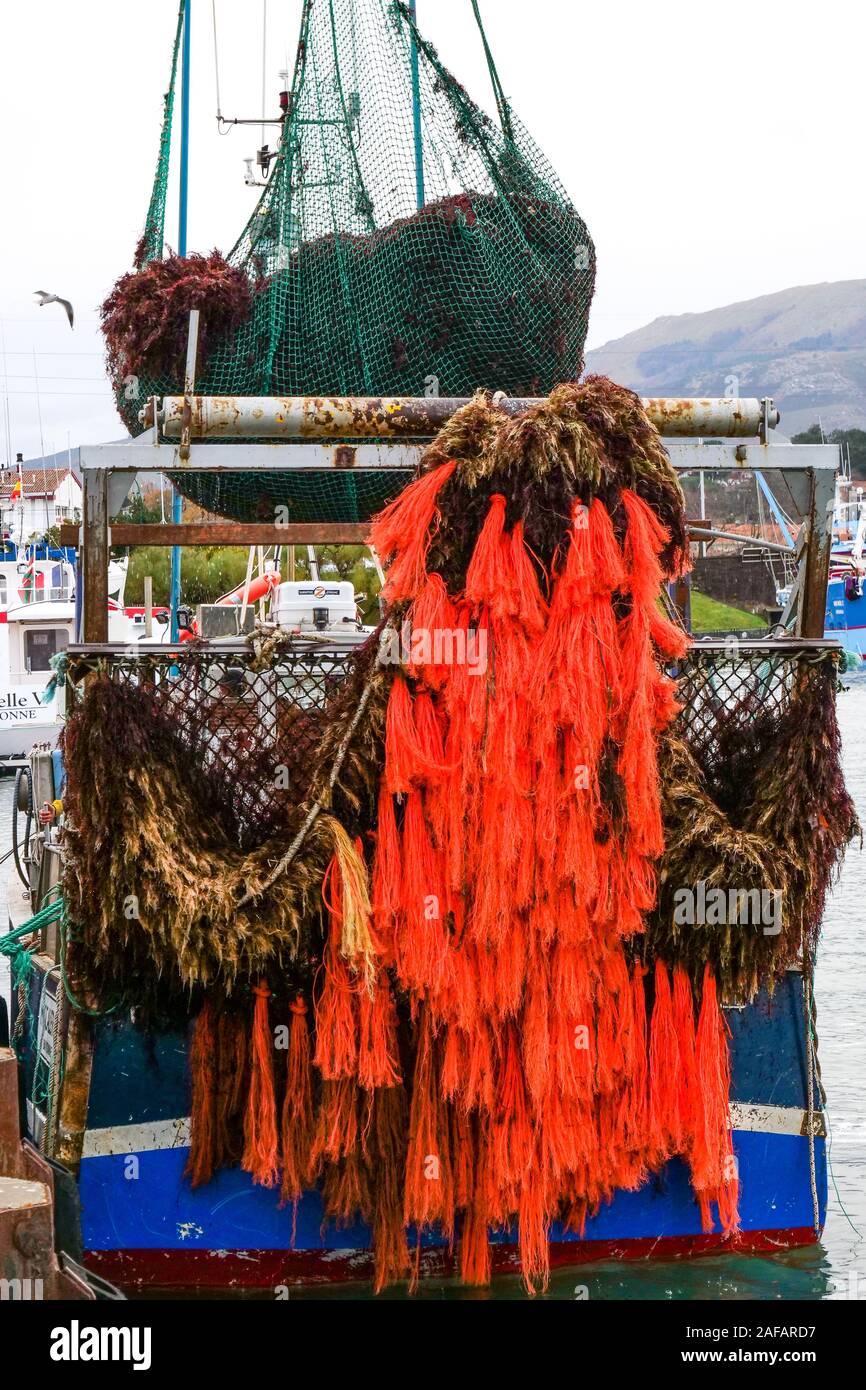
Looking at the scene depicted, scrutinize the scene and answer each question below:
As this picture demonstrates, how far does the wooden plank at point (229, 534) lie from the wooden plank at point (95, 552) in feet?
7.37

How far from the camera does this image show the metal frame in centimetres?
639

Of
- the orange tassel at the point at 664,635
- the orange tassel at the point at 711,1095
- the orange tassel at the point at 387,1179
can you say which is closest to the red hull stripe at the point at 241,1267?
the orange tassel at the point at 387,1179

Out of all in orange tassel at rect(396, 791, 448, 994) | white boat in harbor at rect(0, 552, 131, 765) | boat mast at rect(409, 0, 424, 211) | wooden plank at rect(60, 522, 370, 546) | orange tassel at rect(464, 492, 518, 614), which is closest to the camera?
orange tassel at rect(464, 492, 518, 614)

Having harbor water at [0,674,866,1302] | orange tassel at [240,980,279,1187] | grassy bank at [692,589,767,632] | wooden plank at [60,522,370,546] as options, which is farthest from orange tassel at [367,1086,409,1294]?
grassy bank at [692,589,767,632]

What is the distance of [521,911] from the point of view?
5.88 metres

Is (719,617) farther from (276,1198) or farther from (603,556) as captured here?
(603,556)

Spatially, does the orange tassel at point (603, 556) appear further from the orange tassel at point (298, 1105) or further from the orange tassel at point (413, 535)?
the orange tassel at point (298, 1105)

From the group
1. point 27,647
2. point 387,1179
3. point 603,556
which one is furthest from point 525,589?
point 27,647

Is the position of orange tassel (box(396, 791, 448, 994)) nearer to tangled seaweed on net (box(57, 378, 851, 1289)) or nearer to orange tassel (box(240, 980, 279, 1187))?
tangled seaweed on net (box(57, 378, 851, 1289))

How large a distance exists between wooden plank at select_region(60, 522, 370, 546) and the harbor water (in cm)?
310

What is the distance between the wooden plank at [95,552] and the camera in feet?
20.8

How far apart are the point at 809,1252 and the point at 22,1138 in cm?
362

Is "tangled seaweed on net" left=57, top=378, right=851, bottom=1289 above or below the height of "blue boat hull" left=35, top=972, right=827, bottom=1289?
above

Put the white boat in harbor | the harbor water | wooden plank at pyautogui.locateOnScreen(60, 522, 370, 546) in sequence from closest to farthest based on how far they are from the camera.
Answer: the harbor water → wooden plank at pyautogui.locateOnScreen(60, 522, 370, 546) → the white boat in harbor
